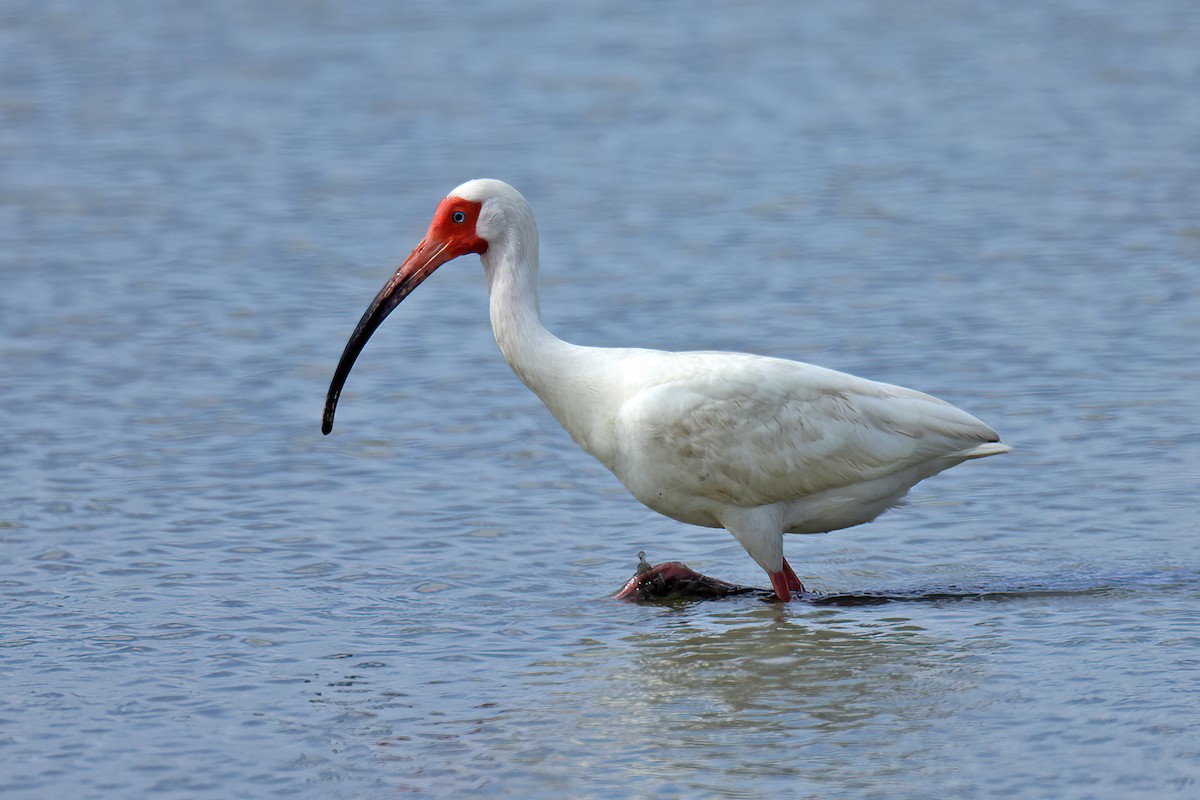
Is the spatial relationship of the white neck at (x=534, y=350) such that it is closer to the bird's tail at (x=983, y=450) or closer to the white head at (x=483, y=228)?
the white head at (x=483, y=228)

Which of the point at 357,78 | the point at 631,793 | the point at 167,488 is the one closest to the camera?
the point at 631,793

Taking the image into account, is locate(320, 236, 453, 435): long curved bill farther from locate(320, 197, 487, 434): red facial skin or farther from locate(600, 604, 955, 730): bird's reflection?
locate(600, 604, 955, 730): bird's reflection

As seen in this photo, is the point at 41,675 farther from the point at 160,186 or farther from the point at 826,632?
the point at 160,186

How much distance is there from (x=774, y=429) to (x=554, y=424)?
2.88 m

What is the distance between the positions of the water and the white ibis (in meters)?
0.42

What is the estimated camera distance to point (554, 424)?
10.6 metres

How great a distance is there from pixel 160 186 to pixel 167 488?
23.9 feet

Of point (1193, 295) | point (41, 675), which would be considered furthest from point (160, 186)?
point (41, 675)

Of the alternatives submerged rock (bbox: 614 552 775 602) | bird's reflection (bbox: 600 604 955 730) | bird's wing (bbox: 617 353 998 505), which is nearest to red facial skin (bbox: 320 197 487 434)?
bird's wing (bbox: 617 353 998 505)

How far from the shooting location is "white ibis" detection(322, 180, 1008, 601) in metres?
7.79

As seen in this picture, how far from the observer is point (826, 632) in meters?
7.58

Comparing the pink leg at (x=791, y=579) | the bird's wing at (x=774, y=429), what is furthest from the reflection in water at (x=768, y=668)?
the bird's wing at (x=774, y=429)

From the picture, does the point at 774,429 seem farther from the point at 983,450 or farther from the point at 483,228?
the point at 483,228

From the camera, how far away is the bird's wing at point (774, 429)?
775 cm
